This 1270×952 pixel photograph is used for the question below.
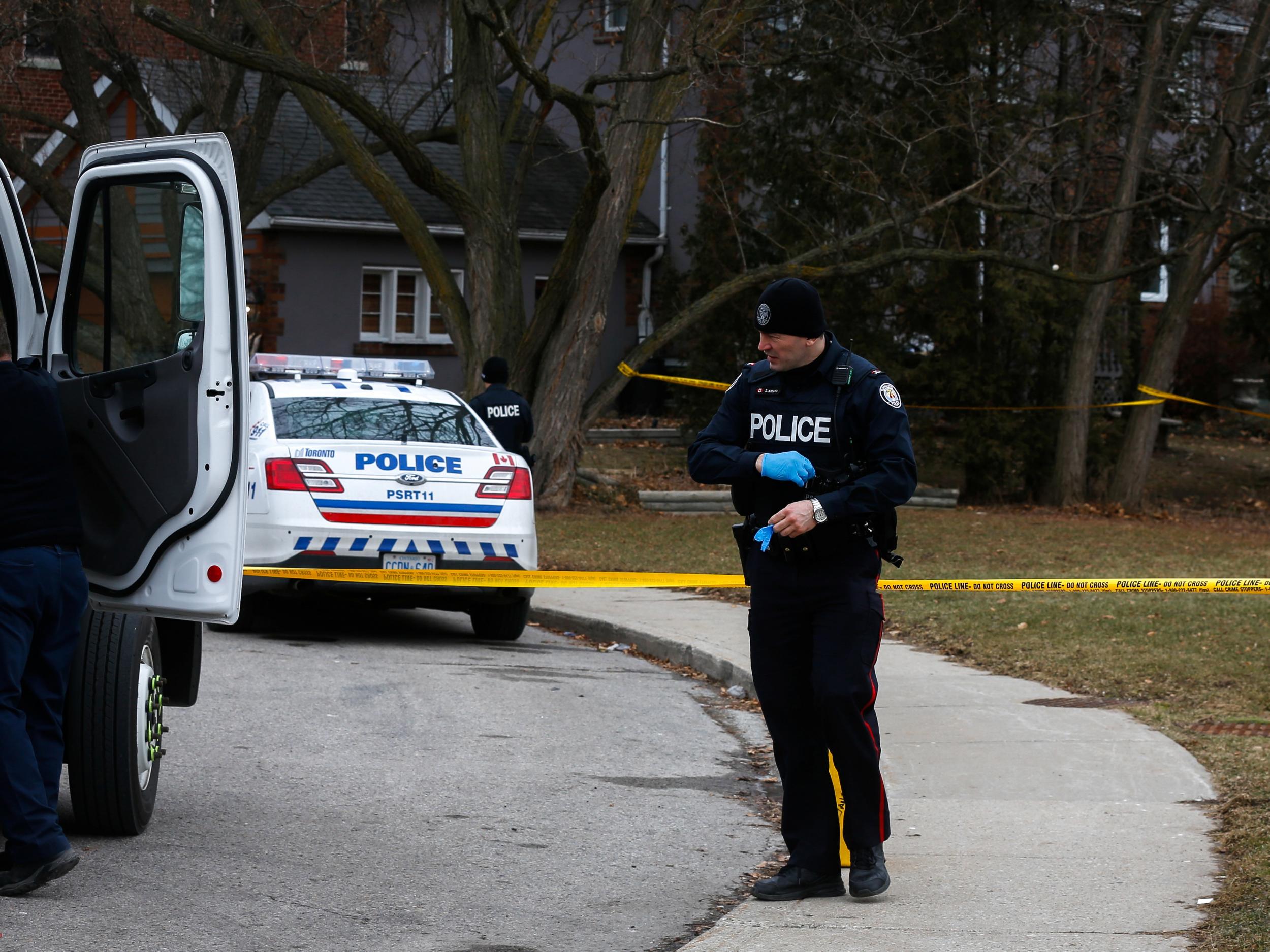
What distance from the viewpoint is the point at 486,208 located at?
20.0m

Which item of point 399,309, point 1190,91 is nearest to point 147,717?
point 1190,91

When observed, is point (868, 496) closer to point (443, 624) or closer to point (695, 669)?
point (695, 669)

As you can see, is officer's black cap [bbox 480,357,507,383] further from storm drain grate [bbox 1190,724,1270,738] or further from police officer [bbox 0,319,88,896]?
police officer [bbox 0,319,88,896]

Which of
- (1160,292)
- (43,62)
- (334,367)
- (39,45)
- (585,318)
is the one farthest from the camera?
(1160,292)

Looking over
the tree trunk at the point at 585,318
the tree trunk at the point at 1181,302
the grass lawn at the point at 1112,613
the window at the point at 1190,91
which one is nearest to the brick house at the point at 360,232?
the tree trunk at the point at 585,318

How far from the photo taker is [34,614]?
507 centimetres

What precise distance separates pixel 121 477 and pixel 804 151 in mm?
19126

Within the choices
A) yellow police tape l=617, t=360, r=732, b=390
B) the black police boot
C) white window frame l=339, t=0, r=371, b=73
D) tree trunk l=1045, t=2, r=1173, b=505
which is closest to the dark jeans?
the black police boot

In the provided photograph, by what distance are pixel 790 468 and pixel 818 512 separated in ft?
0.52

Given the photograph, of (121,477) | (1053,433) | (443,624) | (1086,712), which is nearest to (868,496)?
(121,477)

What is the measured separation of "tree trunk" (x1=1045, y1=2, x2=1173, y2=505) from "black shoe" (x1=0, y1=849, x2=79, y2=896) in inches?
747

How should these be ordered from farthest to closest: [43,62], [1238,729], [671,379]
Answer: [43,62] → [671,379] → [1238,729]

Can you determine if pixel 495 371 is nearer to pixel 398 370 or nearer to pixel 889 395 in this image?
pixel 398 370

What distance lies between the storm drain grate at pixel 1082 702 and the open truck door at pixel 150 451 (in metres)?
4.78
